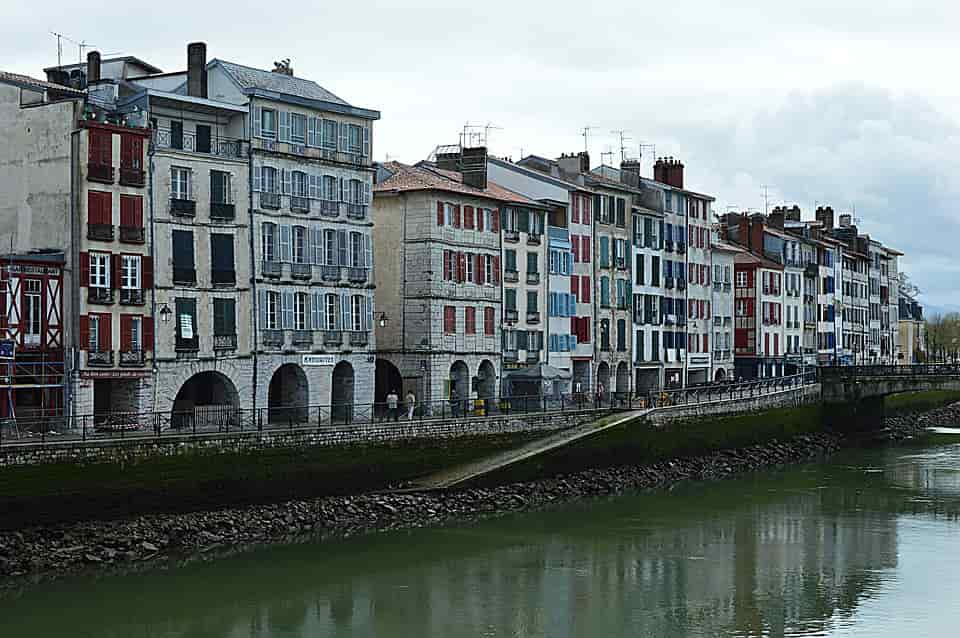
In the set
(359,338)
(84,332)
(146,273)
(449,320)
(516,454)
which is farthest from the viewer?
(449,320)

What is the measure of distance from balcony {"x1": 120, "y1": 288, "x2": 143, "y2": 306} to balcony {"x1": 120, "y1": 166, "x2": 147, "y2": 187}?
3409 millimetres

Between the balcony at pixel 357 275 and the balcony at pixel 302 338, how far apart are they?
308 centimetres

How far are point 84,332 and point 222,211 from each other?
742 cm

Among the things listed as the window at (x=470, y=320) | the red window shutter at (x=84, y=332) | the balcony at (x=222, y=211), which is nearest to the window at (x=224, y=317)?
the balcony at (x=222, y=211)

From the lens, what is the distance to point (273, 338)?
55156 mm

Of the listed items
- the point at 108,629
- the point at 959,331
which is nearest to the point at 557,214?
the point at 108,629

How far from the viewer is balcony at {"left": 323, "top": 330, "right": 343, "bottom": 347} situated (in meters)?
Result: 57.5

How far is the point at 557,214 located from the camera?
7331 centimetres

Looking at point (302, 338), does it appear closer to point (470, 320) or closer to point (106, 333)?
point (106, 333)

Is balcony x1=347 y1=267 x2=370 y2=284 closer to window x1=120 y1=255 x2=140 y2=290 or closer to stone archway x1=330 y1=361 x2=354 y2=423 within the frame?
stone archway x1=330 y1=361 x2=354 y2=423

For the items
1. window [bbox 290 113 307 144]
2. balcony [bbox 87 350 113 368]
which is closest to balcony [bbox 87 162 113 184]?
balcony [bbox 87 350 113 368]

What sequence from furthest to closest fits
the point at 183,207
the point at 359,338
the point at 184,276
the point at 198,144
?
the point at 359,338 < the point at 198,144 < the point at 184,276 < the point at 183,207

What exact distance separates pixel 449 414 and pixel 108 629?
24426 millimetres

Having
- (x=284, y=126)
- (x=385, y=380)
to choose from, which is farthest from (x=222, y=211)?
(x=385, y=380)
